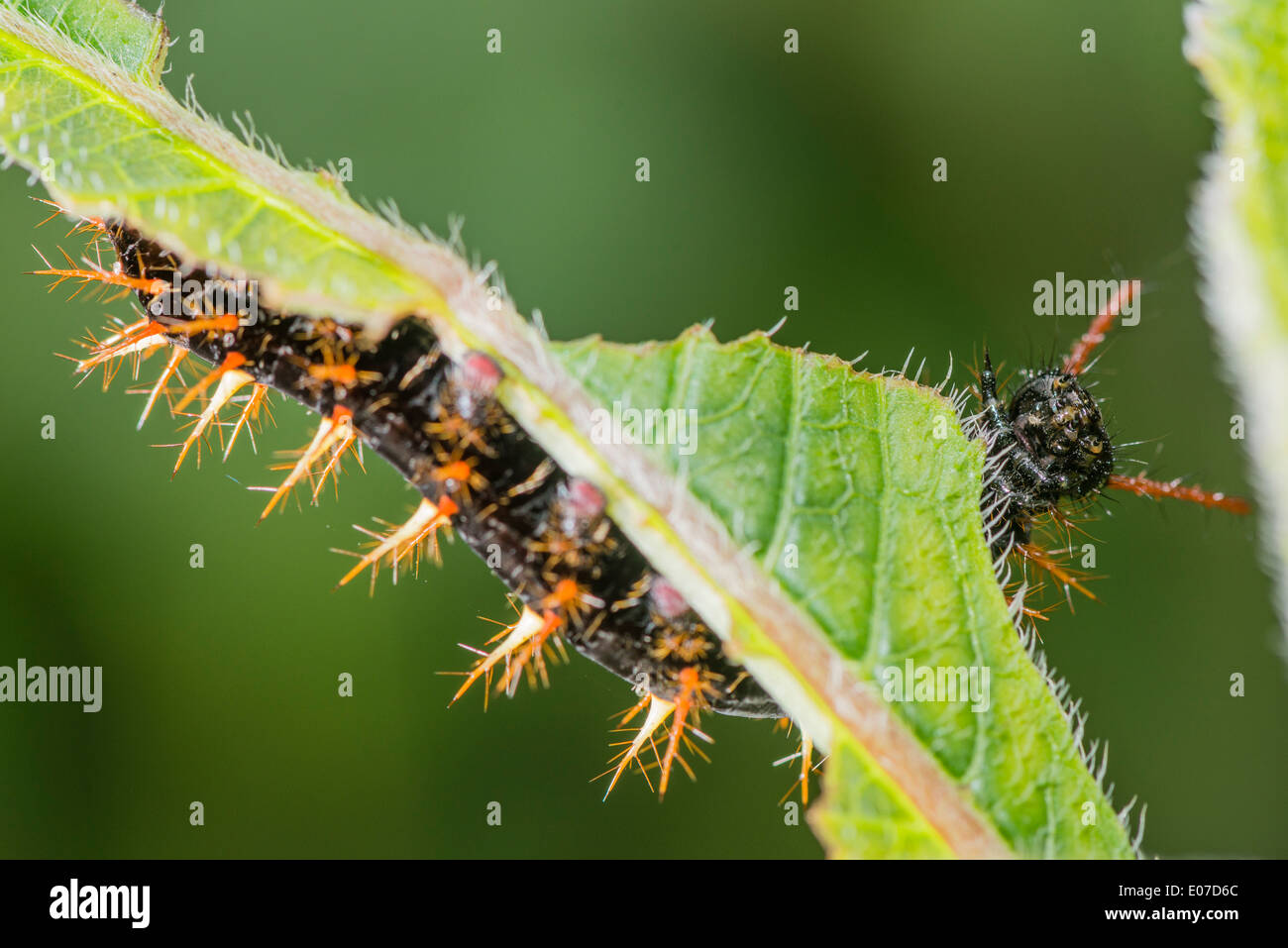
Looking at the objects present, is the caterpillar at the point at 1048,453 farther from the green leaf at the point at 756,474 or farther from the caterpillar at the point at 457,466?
the green leaf at the point at 756,474

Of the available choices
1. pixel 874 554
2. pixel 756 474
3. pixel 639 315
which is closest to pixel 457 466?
pixel 756 474

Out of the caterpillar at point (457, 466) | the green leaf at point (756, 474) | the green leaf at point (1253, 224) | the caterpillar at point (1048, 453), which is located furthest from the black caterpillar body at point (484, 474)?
the green leaf at point (1253, 224)

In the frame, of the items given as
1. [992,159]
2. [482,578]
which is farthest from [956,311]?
[482,578]

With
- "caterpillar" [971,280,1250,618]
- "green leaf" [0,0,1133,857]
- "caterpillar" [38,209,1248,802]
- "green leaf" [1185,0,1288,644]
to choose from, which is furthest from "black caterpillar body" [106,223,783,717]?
"green leaf" [1185,0,1288,644]

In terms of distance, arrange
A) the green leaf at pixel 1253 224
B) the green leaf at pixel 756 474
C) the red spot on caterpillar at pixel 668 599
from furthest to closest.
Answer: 1. the red spot on caterpillar at pixel 668 599
2. the green leaf at pixel 756 474
3. the green leaf at pixel 1253 224

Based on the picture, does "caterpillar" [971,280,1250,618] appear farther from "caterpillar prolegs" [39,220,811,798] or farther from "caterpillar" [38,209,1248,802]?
"caterpillar prolegs" [39,220,811,798]

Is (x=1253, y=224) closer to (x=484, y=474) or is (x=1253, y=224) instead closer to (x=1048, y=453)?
(x=484, y=474)
